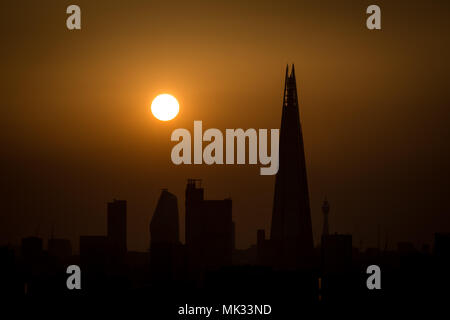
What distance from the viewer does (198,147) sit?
140 metres

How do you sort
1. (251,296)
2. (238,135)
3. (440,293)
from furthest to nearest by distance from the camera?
1. (440,293)
2. (251,296)
3. (238,135)
